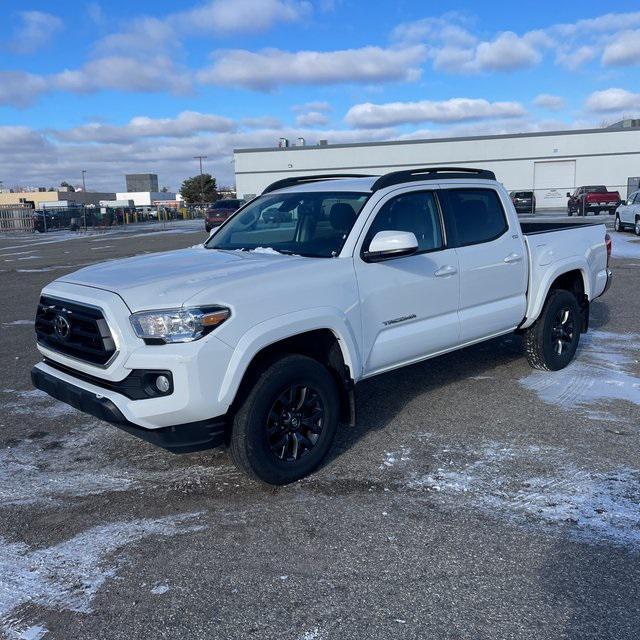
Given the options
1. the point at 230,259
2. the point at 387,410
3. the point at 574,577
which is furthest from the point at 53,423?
the point at 574,577

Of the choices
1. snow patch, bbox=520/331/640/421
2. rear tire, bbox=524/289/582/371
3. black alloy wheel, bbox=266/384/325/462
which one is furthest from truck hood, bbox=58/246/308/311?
rear tire, bbox=524/289/582/371

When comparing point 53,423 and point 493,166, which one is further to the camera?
point 493,166

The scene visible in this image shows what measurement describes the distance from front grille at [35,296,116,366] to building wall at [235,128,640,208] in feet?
159

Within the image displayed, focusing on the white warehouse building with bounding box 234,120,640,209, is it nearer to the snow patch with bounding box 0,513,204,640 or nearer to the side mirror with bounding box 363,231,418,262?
the side mirror with bounding box 363,231,418,262

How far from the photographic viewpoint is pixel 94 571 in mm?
3234

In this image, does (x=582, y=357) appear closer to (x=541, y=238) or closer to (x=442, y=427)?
(x=541, y=238)

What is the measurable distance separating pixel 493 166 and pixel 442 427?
51974mm

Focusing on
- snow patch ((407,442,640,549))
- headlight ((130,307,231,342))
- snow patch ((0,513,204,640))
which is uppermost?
headlight ((130,307,231,342))

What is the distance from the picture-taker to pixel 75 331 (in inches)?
158

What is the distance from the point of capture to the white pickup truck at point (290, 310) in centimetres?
366

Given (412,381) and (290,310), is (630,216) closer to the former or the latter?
(412,381)

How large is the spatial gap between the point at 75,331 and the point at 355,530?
2036 millimetres

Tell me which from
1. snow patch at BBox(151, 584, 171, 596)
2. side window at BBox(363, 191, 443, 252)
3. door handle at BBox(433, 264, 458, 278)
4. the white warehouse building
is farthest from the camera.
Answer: the white warehouse building

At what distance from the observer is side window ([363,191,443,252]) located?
4871mm
